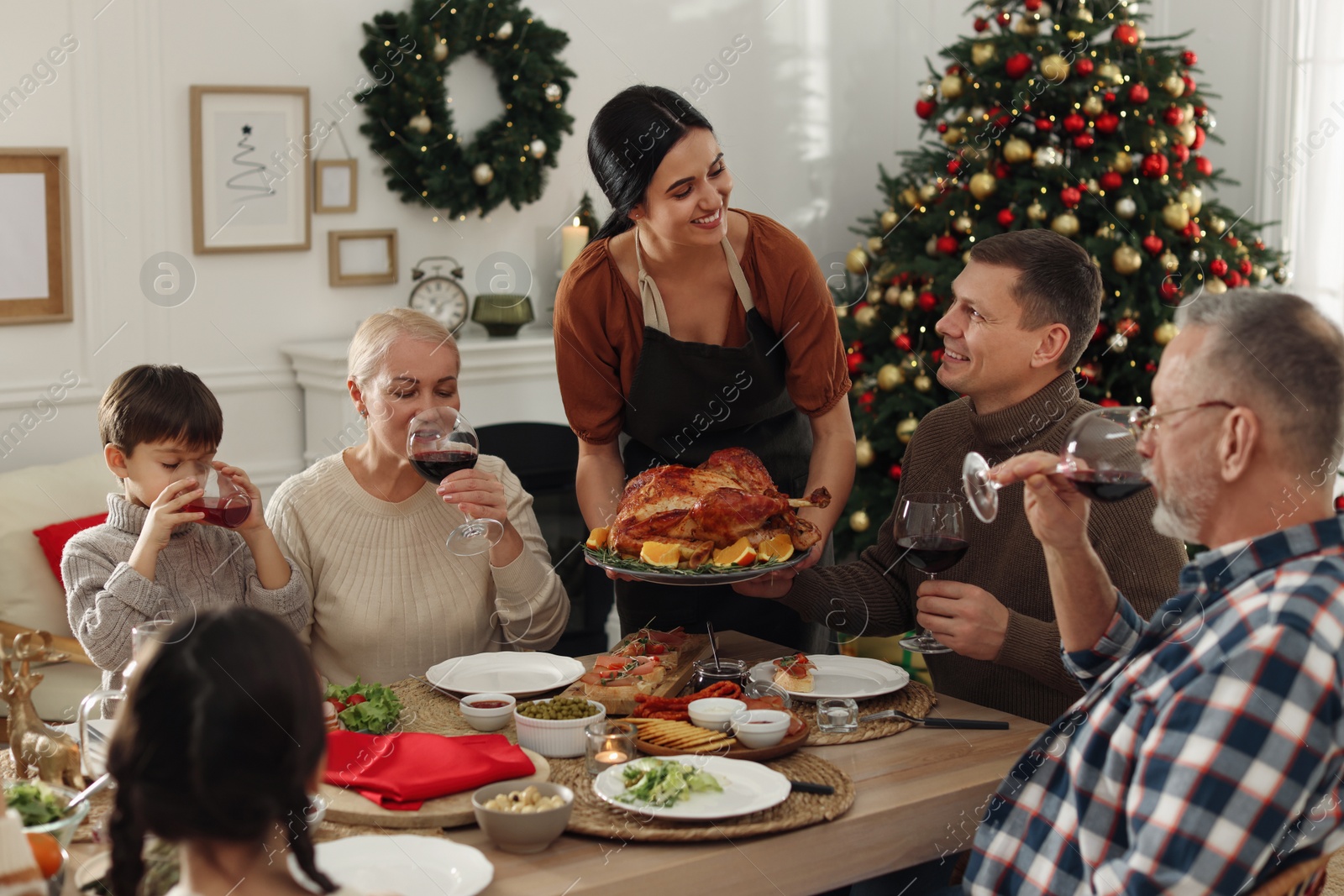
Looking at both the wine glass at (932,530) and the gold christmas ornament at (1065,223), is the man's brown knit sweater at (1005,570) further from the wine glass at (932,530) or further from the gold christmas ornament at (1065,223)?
the gold christmas ornament at (1065,223)

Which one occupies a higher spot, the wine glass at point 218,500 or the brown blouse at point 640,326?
the brown blouse at point 640,326

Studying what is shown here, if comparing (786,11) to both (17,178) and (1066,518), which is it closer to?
(17,178)

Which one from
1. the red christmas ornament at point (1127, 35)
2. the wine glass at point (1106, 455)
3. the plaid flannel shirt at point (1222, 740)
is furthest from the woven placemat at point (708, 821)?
the red christmas ornament at point (1127, 35)

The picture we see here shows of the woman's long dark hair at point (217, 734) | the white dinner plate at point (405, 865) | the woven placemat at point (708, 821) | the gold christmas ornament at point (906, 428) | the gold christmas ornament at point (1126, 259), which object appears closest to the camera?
the woman's long dark hair at point (217, 734)

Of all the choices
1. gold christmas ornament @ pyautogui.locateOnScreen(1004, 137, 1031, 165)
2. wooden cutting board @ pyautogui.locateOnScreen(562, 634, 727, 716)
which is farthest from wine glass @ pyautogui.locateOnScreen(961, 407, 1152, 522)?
gold christmas ornament @ pyautogui.locateOnScreen(1004, 137, 1031, 165)

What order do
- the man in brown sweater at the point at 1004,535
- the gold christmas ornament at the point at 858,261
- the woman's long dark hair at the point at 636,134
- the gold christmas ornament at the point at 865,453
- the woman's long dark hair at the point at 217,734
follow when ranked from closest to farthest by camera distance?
the woman's long dark hair at the point at 217,734
the man in brown sweater at the point at 1004,535
the woman's long dark hair at the point at 636,134
the gold christmas ornament at the point at 865,453
the gold christmas ornament at the point at 858,261

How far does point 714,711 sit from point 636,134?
1073mm

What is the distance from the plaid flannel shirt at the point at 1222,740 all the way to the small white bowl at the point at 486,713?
0.77m

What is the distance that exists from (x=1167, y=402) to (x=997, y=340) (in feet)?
2.44

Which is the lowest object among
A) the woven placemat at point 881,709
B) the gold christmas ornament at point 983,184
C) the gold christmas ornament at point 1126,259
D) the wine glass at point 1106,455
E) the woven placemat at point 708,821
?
the woven placemat at point 708,821

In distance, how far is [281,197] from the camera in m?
3.97

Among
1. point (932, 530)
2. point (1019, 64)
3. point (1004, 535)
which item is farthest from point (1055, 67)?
point (932, 530)

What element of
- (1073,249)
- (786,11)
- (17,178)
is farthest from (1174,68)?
(17,178)

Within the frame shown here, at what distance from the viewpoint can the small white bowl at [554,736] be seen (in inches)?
68.8
